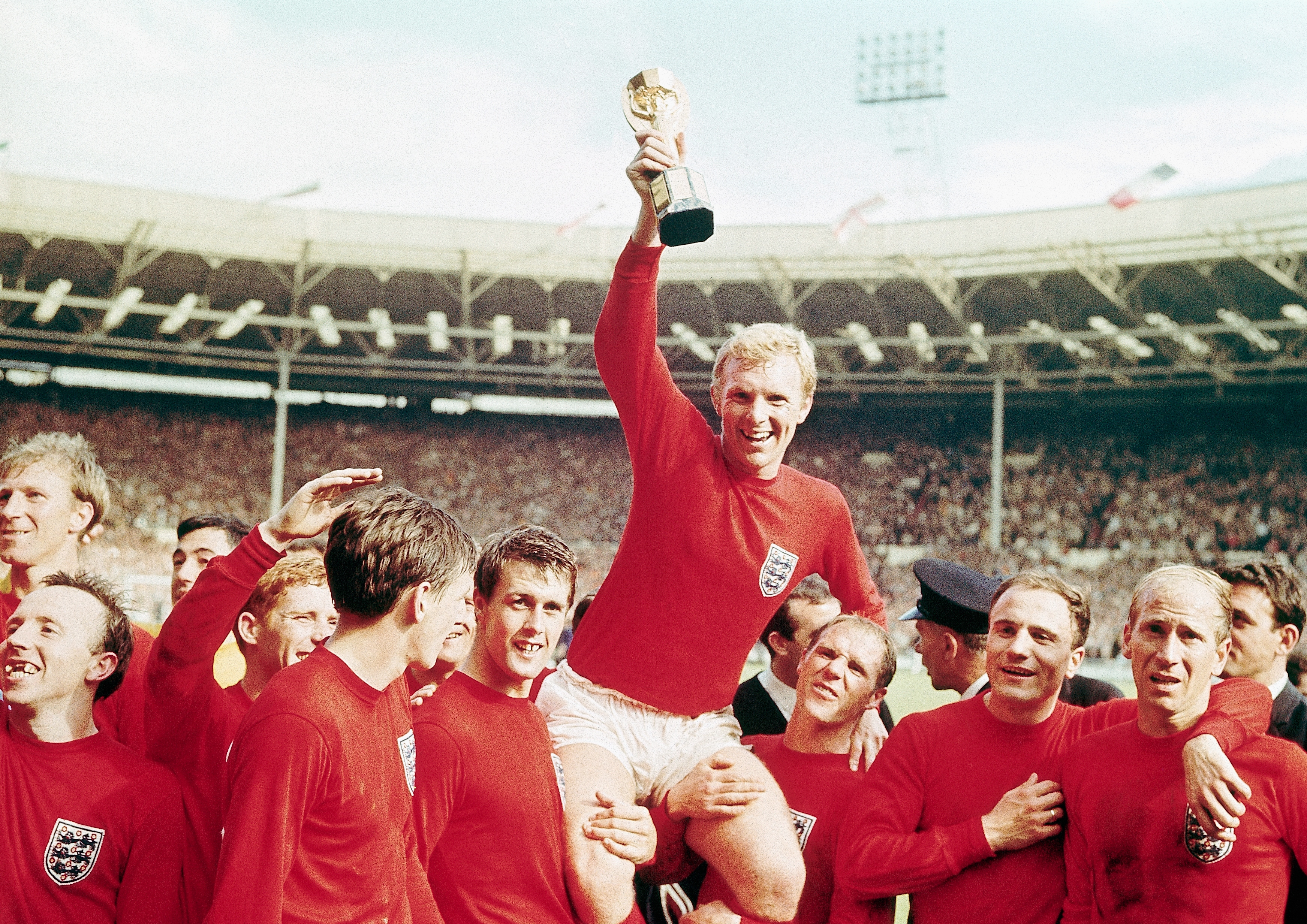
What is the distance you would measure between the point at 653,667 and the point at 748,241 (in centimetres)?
2159

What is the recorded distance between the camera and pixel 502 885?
A: 2.83m

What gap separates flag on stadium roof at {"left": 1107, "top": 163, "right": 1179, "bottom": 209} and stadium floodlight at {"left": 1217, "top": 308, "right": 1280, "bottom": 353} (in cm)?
324

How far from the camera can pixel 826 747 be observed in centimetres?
362

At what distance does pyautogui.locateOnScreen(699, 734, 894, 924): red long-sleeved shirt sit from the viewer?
321 cm

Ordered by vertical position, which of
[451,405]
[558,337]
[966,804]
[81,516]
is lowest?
[966,804]

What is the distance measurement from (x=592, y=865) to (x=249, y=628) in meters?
1.26

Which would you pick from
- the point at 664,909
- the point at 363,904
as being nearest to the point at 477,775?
the point at 363,904

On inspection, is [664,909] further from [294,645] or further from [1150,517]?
[1150,517]

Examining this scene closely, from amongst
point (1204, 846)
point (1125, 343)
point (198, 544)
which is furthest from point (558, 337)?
point (1204, 846)

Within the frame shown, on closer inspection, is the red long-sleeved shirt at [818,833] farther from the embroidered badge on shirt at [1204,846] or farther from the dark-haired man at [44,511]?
the dark-haired man at [44,511]

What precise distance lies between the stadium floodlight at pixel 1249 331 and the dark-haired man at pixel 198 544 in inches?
817

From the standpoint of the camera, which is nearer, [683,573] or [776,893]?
[776,893]

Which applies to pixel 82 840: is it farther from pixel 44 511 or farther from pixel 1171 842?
pixel 1171 842

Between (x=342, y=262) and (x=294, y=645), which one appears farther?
(x=342, y=262)
